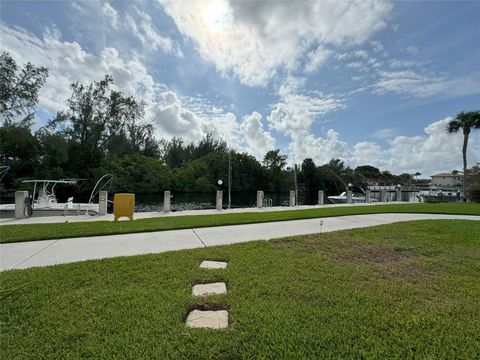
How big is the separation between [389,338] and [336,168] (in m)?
70.9

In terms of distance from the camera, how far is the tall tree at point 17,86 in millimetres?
23375

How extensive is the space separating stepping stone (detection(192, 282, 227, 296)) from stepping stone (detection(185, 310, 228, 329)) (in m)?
0.40

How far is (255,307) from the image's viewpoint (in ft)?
9.11

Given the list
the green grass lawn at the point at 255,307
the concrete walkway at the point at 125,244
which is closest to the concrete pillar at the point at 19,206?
the concrete walkway at the point at 125,244

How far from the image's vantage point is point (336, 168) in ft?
226

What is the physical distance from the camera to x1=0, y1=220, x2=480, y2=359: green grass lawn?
215 centimetres

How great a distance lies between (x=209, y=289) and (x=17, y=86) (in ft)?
100

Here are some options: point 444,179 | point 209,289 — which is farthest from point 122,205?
point 444,179

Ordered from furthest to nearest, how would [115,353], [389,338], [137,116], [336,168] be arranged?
[336,168]
[137,116]
[389,338]
[115,353]

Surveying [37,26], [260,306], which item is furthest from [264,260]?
[37,26]

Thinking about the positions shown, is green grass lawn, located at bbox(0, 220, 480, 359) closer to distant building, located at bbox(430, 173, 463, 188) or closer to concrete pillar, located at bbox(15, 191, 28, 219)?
concrete pillar, located at bbox(15, 191, 28, 219)

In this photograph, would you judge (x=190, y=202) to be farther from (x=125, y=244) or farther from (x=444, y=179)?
(x=444, y=179)

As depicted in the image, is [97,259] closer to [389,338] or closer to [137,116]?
[389,338]

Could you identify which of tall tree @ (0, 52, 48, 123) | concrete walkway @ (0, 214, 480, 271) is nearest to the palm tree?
concrete walkway @ (0, 214, 480, 271)
